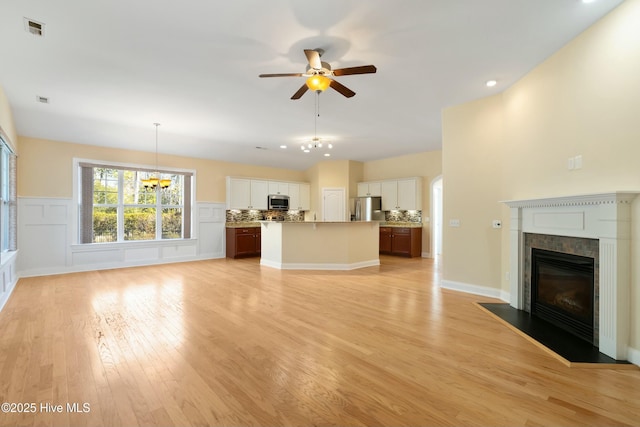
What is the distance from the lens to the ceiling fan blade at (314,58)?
113 inches

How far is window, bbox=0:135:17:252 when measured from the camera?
15.8ft

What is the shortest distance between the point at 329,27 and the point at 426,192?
253 inches

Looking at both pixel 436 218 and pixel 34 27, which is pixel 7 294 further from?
pixel 436 218

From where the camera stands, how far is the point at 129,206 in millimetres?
7363

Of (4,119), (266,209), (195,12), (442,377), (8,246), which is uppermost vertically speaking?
(195,12)

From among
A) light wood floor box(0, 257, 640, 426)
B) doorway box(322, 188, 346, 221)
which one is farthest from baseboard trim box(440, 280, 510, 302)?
doorway box(322, 188, 346, 221)


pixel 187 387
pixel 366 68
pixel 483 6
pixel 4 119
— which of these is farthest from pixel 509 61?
pixel 4 119

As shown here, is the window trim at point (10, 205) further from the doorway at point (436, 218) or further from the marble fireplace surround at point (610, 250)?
the doorway at point (436, 218)

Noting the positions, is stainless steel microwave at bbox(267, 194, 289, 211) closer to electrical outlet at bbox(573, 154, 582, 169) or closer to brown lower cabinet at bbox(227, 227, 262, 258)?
brown lower cabinet at bbox(227, 227, 262, 258)

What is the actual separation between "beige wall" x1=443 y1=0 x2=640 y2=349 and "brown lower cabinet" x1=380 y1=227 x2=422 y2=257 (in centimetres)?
346

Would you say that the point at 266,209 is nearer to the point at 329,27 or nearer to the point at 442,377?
the point at 329,27

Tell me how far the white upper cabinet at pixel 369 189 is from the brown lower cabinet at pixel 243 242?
11.5 ft

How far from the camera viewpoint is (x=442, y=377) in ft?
7.48

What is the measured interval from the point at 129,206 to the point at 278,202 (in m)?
4.08
